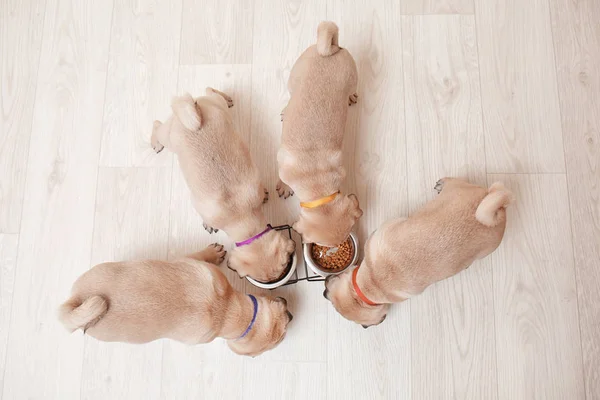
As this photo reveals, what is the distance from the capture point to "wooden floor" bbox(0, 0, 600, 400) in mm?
2146

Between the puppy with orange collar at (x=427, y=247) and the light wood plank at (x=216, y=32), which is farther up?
the light wood plank at (x=216, y=32)

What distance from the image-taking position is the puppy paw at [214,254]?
7.04 ft

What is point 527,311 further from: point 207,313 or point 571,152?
point 207,313

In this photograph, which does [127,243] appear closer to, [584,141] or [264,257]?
[264,257]

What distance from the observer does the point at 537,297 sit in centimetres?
217

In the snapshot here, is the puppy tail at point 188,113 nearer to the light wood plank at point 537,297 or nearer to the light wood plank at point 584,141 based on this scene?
the light wood plank at point 537,297

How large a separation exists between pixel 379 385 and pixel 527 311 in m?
0.84

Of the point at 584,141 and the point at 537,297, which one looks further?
the point at 584,141

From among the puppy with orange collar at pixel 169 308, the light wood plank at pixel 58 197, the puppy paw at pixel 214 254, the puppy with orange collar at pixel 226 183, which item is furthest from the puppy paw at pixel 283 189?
the light wood plank at pixel 58 197

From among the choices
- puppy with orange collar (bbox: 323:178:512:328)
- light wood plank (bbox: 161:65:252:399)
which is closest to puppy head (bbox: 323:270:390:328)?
puppy with orange collar (bbox: 323:178:512:328)

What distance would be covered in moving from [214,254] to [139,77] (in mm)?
1116

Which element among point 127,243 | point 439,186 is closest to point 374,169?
point 439,186

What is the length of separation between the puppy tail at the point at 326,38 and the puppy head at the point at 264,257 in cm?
86

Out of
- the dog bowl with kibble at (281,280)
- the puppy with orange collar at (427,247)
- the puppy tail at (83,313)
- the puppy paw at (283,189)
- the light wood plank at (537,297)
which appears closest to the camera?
the puppy tail at (83,313)
